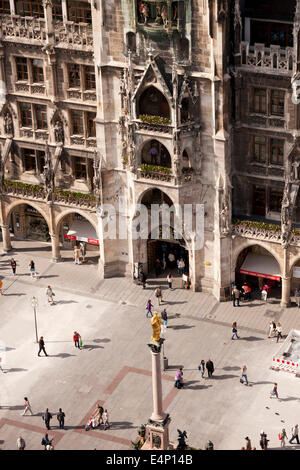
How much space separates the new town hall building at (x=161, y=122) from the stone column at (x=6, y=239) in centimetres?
248

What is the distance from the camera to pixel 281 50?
88.3m

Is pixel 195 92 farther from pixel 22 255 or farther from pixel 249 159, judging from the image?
pixel 22 255

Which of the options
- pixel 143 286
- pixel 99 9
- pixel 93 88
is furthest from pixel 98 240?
pixel 99 9

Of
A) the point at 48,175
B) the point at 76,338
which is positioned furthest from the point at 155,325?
the point at 48,175

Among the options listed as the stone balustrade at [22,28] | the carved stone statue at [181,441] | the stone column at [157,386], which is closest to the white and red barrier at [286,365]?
the carved stone statue at [181,441]

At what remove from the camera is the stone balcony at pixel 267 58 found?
87.6 m

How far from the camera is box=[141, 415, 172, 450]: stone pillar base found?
7625 centimetres

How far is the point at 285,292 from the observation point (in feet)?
309

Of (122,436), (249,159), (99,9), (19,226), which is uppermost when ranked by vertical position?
(99,9)

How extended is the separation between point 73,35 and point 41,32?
318cm

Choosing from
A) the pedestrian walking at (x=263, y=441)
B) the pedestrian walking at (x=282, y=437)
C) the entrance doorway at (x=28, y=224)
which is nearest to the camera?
the pedestrian walking at (x=263, y=441)

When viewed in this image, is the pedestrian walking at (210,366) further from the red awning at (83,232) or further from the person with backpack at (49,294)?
the red awning at (83,232)

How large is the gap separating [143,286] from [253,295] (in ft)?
32.0

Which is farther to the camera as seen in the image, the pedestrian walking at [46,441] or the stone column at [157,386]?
the pedestrian walking at [46,441]
